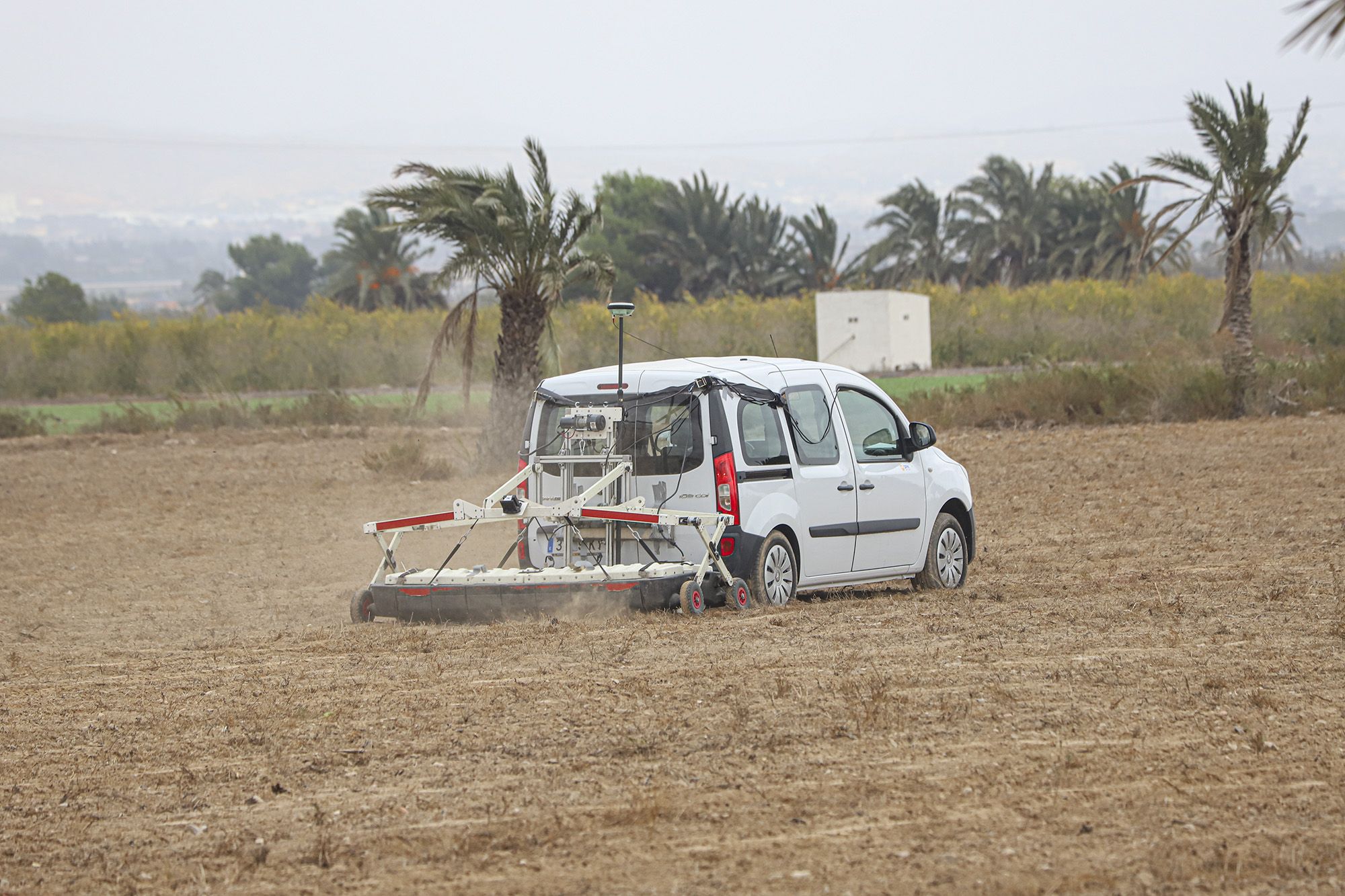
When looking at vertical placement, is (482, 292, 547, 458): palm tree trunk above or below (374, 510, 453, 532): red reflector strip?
above

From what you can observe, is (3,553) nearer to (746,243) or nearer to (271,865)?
(271,865)

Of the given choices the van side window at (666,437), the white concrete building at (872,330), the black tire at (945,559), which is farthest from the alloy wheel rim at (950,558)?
the white concrete building at (872,330)

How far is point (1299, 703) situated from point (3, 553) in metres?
14.1

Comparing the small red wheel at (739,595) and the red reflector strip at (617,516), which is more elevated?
the red reflector strip at (617,516)

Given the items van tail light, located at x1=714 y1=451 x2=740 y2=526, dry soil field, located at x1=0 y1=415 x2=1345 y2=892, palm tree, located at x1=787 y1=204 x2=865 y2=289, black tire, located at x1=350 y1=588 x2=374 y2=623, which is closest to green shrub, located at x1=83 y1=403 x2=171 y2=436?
dry soil field, located at x1=0 y1=415 x2=1345 y2=892

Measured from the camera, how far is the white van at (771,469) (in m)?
9.98

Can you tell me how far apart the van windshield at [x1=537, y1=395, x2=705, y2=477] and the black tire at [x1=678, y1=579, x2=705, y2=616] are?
835 millimetres

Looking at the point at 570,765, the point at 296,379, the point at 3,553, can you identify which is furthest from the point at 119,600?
the point at 296,379

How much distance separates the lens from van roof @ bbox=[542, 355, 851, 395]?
399 inches

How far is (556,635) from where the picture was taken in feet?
29.5

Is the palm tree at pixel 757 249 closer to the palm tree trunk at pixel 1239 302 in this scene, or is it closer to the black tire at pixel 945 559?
the palm tree trunk at pixel 1239 302

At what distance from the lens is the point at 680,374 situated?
10.1m

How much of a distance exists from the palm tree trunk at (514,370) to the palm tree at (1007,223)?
2327 inches

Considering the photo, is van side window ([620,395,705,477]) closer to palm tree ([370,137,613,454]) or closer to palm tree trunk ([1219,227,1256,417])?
palm tree ([370,137,613,454])
